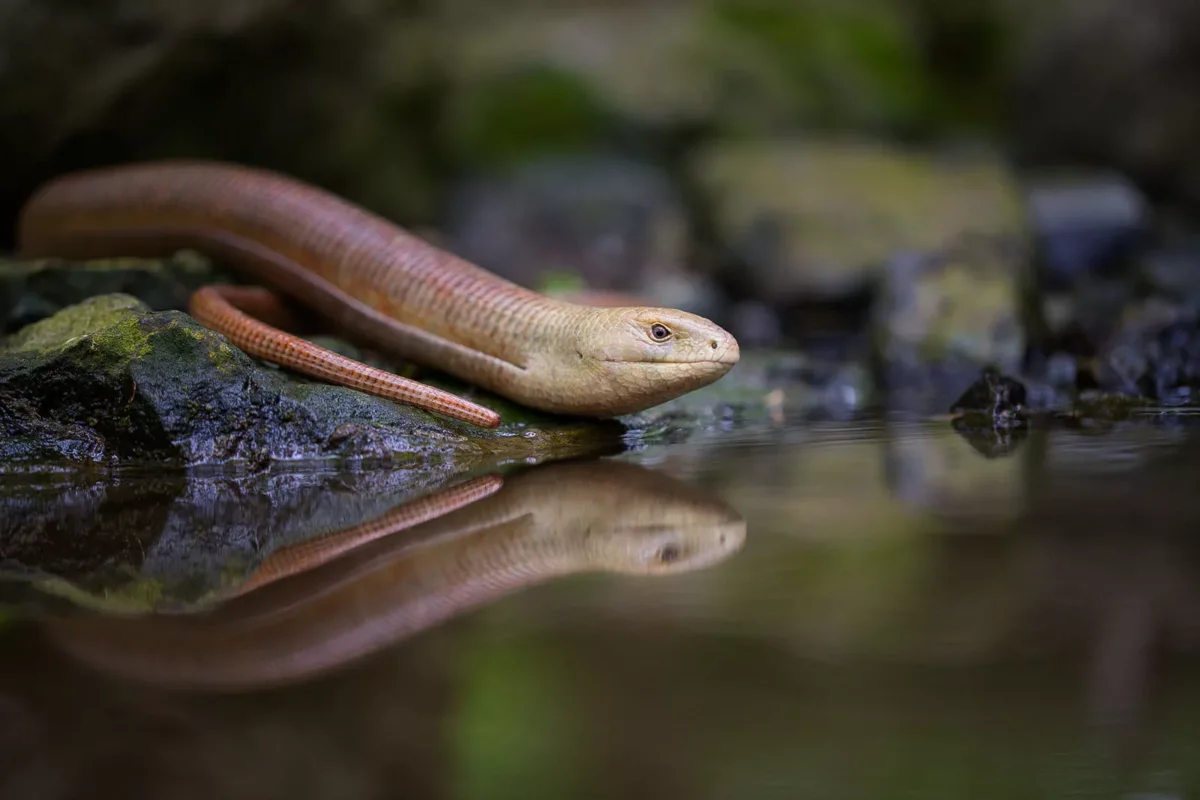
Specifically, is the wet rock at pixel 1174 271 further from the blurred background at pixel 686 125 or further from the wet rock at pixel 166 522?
the wet rock at pixel 166 522

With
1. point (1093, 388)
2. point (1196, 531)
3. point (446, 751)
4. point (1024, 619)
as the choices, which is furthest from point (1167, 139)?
point (446, 751)

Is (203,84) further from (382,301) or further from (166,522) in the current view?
(166,522)

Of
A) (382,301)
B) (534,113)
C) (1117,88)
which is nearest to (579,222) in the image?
(534,113)

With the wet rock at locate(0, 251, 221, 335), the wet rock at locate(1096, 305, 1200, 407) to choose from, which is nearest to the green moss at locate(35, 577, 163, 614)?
the wet rock at locate(0, 251, 221, 335)

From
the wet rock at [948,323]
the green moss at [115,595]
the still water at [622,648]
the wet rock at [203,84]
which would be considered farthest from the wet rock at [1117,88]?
the green moss at [115,595]

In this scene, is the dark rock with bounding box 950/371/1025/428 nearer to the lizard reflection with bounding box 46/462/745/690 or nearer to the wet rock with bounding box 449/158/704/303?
the lizard reflection with bounding box 46/462/745/690

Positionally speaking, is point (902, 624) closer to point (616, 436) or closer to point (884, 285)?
point (616, 436)
